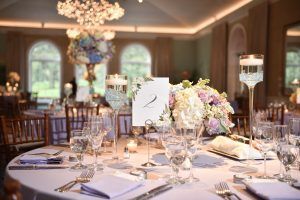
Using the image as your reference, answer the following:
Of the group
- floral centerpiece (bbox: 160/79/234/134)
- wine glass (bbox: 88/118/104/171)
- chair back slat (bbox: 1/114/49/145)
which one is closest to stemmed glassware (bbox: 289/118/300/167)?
floral centerpiece (bbox: 160/79/234/134)

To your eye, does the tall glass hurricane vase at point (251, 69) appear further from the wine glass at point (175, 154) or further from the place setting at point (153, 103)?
the wine glass at point (175, 154)

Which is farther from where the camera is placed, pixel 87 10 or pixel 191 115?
pixel 87 10

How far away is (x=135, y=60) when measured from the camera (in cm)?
1417

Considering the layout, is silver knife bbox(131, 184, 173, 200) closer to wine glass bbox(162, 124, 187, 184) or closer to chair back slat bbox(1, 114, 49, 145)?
wine glass bbox(162, 124, 187, 184)

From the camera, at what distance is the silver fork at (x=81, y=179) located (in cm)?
138

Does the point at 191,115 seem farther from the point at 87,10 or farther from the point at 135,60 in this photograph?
the point at 135,60

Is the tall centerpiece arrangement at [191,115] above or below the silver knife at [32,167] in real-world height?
above

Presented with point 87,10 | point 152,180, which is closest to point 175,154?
point 152,180

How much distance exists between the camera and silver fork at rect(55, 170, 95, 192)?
1377 millimetres

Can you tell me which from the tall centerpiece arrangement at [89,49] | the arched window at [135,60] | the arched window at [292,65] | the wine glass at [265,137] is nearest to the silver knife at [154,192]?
the wine glass at [265,137]

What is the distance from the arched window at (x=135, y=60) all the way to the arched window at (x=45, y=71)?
2393 millimetres

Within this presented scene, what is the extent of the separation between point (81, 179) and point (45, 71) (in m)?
12.8

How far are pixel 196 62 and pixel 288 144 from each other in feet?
41.0

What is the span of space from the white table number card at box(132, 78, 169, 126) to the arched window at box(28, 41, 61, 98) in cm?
1211
